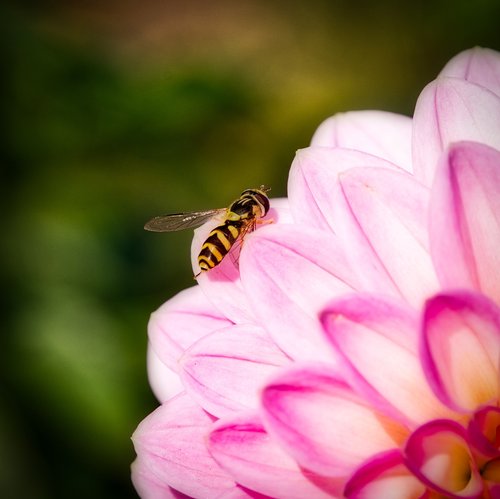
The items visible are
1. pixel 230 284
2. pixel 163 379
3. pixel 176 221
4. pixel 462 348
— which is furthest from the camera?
pixel 176 221

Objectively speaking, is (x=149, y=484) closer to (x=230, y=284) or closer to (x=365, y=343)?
(x=230, y=284)

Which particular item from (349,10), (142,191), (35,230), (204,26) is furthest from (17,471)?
(204,26)

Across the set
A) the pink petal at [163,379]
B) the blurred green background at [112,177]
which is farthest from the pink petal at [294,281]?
the blurred green background at [112,177]

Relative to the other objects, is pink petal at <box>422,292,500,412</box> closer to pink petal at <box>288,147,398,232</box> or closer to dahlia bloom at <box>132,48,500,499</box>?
dahlia bloom at <box>132,48,500,499</box>

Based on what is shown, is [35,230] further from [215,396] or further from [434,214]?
[434,214]

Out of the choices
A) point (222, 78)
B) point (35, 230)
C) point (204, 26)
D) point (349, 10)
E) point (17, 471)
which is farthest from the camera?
point (204, 26)

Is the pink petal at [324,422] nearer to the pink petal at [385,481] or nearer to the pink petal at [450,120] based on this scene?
A: the pink petal at [385,481]

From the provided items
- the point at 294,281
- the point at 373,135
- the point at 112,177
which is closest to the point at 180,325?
the point at 294,281
